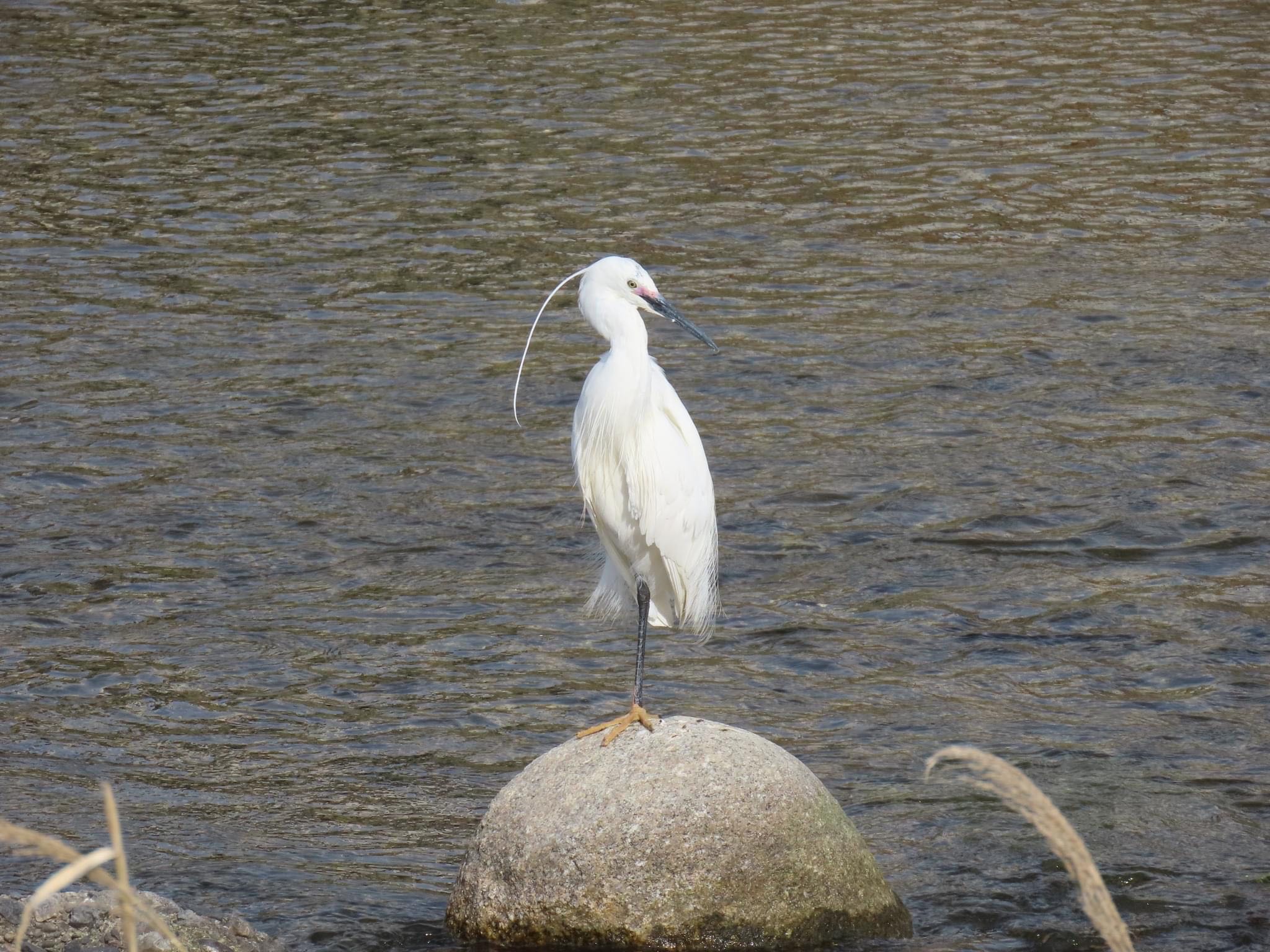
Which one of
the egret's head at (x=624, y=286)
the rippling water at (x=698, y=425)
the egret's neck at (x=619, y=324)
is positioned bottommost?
the rippling water at (x=698, y=425)

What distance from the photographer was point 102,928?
5.40m

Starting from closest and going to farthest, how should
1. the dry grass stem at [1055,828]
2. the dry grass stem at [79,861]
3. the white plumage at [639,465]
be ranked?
the dry grass stem at [79,861]
the dry grass stem at [1055,828]
the white plumage at [639,465]

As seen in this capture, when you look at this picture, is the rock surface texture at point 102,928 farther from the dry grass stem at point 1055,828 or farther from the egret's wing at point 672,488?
the dry grass stem at point 1055,828

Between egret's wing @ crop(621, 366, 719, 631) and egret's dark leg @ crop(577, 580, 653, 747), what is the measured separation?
19 centimetres

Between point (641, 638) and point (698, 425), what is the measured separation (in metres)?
4.66

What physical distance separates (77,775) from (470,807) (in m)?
1.63

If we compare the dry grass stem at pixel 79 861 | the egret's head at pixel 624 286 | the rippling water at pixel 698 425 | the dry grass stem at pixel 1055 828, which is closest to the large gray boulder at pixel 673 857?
→ the rippling water at pixel 698 425

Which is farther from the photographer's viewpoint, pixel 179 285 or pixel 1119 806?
pixel 179 285

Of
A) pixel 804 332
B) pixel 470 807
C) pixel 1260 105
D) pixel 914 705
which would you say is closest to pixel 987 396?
pixel 804 332

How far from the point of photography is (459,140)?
16406 millimetres

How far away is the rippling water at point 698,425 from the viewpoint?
6.89 m

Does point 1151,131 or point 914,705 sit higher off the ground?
point 1151,131

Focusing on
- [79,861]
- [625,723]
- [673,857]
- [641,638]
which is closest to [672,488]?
[641,638]

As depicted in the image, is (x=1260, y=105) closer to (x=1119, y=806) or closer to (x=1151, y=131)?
(x=1151, y=131)
